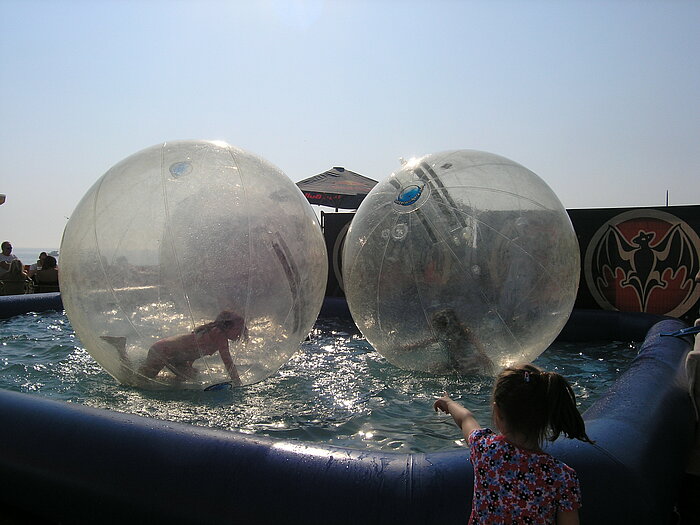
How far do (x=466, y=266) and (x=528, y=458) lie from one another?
8.67 ft

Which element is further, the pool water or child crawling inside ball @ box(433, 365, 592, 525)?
the pool water

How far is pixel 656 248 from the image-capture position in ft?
24.3

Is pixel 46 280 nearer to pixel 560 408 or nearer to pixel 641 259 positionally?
pixel 641 259

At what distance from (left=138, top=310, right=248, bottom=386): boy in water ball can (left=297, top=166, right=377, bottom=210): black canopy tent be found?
10.8m

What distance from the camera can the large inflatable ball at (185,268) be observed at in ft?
12.8

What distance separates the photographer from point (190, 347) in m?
3.99

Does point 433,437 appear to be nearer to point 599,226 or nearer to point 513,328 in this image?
point 513,328

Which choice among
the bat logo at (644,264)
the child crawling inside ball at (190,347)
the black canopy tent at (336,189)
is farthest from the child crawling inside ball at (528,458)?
the black canopy tent at (336,189)

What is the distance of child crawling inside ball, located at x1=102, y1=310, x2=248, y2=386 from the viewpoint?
3967mm

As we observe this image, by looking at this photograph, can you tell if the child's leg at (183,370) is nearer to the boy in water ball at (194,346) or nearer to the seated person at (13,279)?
the boy in water ball at (194,346)

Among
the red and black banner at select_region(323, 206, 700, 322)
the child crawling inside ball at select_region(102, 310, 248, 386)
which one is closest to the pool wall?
the child crawling inside ball at select_region(102, 310, 248, 386)

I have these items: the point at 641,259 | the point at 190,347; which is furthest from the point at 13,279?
the point at 641,259

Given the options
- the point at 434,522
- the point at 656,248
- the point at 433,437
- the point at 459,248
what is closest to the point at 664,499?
the point at 434,522

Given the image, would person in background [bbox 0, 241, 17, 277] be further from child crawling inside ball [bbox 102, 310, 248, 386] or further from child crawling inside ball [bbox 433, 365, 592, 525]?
child crawling inside ball [bbox 433, 365, 592, 525]
